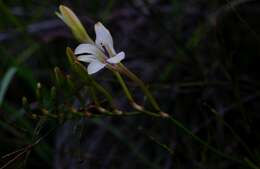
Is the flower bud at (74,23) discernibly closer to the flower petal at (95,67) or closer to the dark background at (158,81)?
the flower petal at (95,67)

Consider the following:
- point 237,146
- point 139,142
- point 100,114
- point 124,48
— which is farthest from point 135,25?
point 100,114

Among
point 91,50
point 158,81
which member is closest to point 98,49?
point 91,50

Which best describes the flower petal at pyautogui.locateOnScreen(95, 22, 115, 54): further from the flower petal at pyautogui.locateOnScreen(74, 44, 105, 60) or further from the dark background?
the dark background

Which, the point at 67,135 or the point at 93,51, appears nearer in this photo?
the point at 93,51

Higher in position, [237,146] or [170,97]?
[170,97]

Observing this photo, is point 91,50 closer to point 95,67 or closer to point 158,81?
point 95,67

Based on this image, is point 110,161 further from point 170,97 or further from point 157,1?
point 157,1

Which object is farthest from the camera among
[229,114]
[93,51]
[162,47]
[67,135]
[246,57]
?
[162,47]

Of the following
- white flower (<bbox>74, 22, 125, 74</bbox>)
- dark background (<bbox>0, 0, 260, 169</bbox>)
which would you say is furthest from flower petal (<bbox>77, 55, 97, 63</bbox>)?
dark background (<bbox>0, 0, 260, 169</bbox>)
